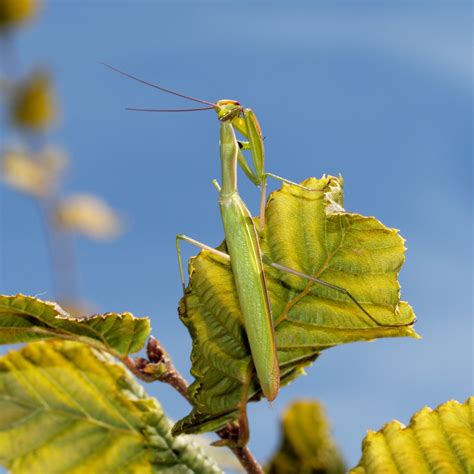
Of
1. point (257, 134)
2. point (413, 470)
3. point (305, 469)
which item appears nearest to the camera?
point (413, 470)

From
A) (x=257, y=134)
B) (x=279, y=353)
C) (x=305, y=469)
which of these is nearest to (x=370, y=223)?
(x=279, y=353)

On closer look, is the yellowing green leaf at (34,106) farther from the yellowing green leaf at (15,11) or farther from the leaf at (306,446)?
the leaf at (306,446)

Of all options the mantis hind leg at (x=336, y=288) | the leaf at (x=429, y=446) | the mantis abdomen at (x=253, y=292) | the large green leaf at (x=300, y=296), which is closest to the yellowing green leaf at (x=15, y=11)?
the mantis abdomen at (x=253, y=292)

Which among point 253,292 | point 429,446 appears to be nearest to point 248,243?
point 253,292

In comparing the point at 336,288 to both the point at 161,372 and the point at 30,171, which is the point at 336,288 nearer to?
the point at 161,372

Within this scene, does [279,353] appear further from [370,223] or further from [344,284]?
[370,223]

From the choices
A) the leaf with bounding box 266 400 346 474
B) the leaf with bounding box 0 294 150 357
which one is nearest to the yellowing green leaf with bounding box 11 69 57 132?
the leaf with bounding box 266 400 346 474

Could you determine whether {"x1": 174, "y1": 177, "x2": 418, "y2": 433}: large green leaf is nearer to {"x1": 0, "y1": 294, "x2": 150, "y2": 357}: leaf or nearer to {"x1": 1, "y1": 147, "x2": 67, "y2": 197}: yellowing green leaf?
{"x1": 0, "y1": 294, "x2": 150, "y2": 357}: leaf
